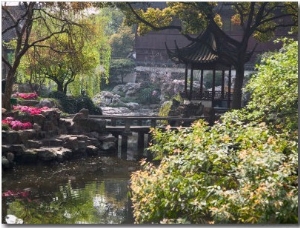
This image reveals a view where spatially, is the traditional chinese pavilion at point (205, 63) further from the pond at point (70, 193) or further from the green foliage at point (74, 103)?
the pond at point (70, 193)

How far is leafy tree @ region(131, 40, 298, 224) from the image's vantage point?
11.1 ft

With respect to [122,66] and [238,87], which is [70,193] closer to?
[122,66]

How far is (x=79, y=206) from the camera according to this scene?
18.4ft

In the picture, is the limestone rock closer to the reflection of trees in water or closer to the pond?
the pond

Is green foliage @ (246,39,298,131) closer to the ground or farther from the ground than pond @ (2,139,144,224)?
farther from the ground

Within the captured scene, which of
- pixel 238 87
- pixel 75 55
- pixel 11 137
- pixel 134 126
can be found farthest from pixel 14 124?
pixel 238 87

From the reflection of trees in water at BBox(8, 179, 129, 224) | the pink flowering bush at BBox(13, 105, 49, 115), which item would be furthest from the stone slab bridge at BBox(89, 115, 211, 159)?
the reflection of trees in water at BBox(8, 179, 129, 224)

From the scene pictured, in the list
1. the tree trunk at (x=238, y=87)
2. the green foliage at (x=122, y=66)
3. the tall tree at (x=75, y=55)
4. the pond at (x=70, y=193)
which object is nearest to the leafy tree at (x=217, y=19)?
the tree trunk at (x=238, y=87)

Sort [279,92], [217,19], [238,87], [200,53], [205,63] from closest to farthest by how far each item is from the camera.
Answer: [279,92]
[217,19]
[238,87]
[200,53]
[205,63]

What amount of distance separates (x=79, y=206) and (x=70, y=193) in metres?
0.86

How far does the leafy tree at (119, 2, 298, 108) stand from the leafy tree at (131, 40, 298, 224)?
300cm

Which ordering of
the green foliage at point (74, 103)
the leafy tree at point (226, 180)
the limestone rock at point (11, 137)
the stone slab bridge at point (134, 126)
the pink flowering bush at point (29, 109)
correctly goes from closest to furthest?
the leafy tree at point (226, 180) < the limestone rock at point (11, 137) < the pink flowering bush at point (29, 109) < the stone slab bridge at point (134, 126) < the green foliage at point (74, 103)

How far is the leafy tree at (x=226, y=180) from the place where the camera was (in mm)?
3381

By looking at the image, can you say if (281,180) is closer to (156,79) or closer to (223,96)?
(156,79)
